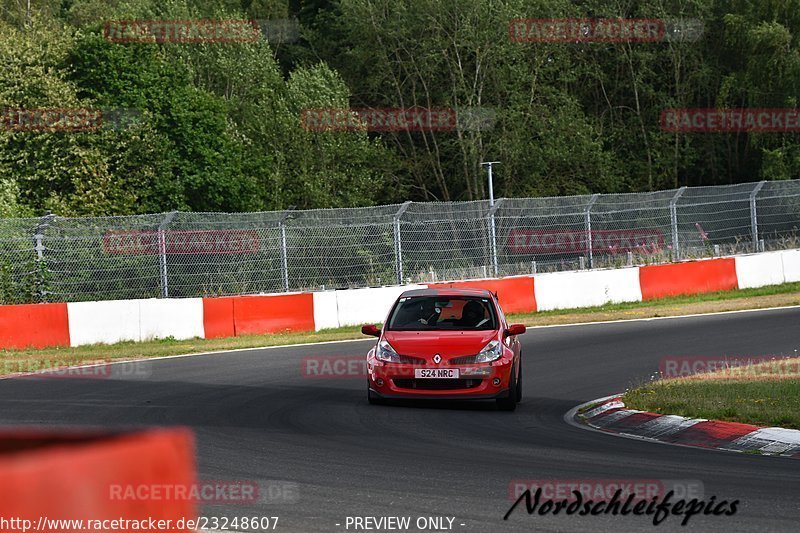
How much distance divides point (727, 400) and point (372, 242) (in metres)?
13.9

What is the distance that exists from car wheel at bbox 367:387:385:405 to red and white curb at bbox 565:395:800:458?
2.06 metres

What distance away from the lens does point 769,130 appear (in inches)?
1902

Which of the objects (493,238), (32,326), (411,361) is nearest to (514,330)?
(411,361)

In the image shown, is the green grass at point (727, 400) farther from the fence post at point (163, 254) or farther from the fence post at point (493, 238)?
the fence post at point (493, 238)

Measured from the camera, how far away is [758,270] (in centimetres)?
2903

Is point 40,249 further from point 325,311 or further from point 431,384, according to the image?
point 431,384

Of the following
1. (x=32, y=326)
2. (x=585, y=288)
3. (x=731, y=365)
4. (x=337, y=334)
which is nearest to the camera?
(x=731, y=365)

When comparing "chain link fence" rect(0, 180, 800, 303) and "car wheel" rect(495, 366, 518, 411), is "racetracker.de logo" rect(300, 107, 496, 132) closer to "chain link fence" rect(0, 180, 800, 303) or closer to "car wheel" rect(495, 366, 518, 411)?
"chain link fence" rect(0, 180, 800, 303)

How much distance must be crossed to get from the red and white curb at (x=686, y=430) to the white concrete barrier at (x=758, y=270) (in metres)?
17.4

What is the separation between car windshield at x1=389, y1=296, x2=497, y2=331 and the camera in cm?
1362

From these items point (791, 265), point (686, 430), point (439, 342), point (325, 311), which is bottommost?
point (686, 430)

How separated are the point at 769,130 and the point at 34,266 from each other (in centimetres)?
3422

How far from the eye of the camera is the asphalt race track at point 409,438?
706cm

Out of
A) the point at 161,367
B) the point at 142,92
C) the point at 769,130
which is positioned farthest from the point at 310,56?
the point at 161,367
